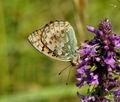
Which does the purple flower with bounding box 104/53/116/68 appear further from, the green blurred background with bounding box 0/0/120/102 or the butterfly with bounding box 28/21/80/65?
the green blurred background with bounding box 0/0/120/102

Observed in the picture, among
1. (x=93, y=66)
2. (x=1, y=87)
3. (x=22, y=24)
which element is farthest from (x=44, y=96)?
(x=93, y=66)

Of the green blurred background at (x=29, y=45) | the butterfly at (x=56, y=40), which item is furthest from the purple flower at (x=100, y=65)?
the green blurred background at (x=29, y=45)

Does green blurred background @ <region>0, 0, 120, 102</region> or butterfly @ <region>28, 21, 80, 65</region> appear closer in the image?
butterfly @ <region>28, 21, 80, 65</region>

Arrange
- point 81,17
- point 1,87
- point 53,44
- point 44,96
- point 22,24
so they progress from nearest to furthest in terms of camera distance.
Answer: point 53,44, point 81,17, point 44,96, point 1,87, point 22,24

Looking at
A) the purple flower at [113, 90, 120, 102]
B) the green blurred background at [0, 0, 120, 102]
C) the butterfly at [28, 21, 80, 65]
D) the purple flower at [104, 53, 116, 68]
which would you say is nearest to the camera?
the purple flower at [104, 53, 116, 68]

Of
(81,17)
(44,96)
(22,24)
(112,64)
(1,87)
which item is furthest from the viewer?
(22,24)

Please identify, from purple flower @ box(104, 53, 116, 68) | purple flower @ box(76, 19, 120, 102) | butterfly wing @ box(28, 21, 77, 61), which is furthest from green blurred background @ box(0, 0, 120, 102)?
purple flower @ box(104, 53, 116, 68)

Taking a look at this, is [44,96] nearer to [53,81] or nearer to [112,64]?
[53,81]
